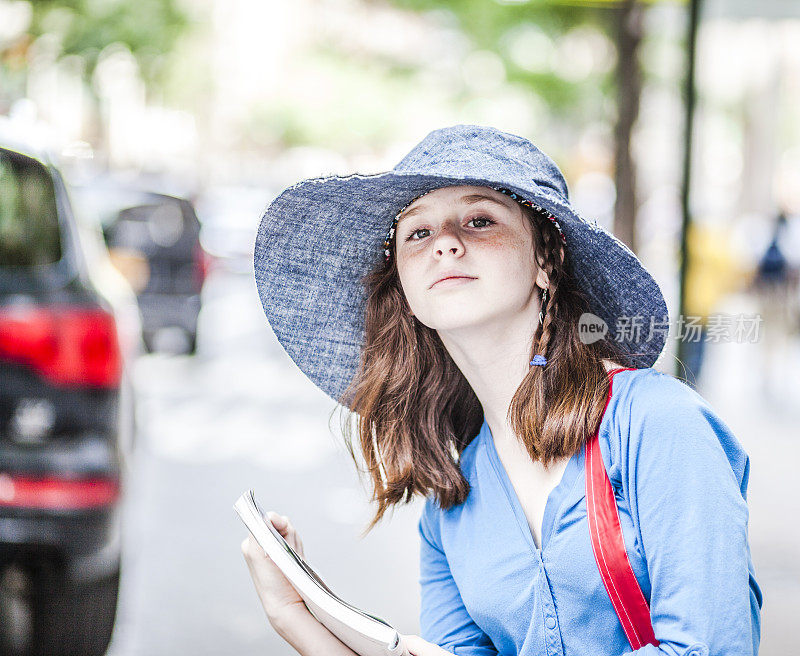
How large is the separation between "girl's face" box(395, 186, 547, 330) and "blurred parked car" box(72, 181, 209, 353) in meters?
8.38

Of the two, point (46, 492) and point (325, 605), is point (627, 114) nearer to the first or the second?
point (46, 492)

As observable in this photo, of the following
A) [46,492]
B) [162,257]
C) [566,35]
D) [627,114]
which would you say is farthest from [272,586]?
[566,35]

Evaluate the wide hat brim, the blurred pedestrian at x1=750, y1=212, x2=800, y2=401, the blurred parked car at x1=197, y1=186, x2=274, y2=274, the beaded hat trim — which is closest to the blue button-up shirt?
the wide hat brim

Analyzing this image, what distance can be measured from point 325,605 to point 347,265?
760mm

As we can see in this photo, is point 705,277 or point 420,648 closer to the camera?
point 420,648

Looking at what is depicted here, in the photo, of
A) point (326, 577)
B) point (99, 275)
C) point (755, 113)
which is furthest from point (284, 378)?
point (755, 113)

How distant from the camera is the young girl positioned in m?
1.47

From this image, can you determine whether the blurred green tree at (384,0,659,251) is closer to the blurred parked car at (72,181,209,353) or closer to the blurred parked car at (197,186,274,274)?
the blurred parked car at (72,181,209,353)

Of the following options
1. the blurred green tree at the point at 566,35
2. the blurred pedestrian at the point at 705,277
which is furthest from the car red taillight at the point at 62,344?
the blurred green tree at the point at 566,35

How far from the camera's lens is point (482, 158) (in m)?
1.66

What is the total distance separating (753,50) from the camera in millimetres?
17531

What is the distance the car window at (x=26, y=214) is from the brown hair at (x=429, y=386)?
6.36 feet

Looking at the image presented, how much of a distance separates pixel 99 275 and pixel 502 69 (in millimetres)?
9615

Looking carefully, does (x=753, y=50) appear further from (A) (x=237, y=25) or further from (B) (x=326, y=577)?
(A) (x=237, y=25)
